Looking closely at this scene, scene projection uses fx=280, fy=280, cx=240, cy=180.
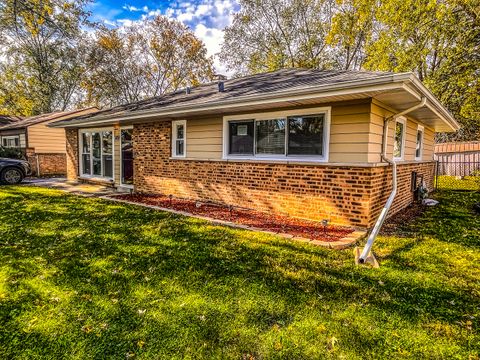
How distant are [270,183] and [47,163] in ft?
55.4

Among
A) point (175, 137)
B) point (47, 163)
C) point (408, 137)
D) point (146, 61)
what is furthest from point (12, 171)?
point (146, 61)

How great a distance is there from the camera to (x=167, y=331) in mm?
2363

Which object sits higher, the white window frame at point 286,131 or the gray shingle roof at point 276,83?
the gray shingle roof at point 276,83

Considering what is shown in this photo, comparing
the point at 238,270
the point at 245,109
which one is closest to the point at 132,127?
the point at 245,109

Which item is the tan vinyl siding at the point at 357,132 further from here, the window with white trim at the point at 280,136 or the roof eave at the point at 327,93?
the roof eave at the point at 327,93

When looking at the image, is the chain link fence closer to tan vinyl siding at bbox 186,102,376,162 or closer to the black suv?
tan vinyl siding at bbox 186,102,376,162

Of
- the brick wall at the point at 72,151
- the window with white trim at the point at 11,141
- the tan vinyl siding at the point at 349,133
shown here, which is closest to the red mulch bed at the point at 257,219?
the tan vinyl siding at the point at 349,133

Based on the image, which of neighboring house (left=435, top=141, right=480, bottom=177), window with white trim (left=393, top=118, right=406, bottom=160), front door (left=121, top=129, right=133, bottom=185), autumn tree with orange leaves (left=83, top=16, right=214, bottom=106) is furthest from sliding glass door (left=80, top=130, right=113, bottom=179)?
autumn tree with orange leaves (left=83, top=16, right=214, bottom=106)

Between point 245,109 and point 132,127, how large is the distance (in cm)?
517

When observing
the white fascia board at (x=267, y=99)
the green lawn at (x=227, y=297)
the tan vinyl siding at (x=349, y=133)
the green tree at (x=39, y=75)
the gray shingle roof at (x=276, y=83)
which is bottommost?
the green lawn at (x=227, y=297)

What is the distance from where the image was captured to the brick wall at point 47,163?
1694 centimetres

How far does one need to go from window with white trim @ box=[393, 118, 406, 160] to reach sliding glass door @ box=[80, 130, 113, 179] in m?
9.67

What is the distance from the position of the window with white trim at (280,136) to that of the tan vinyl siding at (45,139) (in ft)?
51.1

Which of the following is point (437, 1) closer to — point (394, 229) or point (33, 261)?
point (394, 229)
